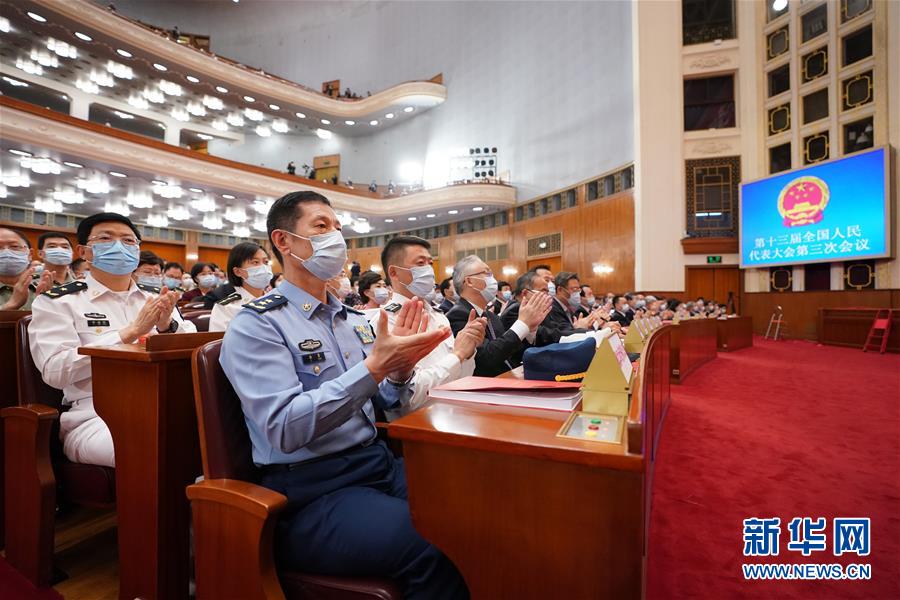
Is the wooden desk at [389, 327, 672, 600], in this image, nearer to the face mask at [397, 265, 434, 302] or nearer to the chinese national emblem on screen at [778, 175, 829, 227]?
the face mask at [397, 265, 434, 302]

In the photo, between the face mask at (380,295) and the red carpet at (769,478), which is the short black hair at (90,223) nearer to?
the red carpet at (769,478)

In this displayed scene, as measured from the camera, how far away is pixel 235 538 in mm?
958

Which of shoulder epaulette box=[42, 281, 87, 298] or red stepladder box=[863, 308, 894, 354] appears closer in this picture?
shoulder epaulette box=[42, 281, 87, 298]

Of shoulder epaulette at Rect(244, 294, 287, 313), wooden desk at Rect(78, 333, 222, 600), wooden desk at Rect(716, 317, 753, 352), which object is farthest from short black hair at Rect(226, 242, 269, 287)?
wooden desk at Rect(716, 317, 753, 352)

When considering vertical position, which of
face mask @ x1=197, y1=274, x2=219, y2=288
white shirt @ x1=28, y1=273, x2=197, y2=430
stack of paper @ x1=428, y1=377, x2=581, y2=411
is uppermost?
face mask @ x1=197, y1=274, x2=219, y2=288

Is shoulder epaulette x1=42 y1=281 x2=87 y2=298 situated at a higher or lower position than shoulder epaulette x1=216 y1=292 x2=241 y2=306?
higher

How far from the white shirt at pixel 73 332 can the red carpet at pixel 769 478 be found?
210 cm

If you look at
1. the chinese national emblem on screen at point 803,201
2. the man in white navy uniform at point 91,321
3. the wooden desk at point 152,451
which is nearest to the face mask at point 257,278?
the man in white navy uniform at point 91,321

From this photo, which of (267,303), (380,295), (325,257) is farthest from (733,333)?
(267,303)

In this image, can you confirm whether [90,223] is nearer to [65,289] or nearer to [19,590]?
[65,289]

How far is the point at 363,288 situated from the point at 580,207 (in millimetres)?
9250

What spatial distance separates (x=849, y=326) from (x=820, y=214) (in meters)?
2.22

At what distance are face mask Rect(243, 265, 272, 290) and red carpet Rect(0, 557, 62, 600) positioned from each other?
65.8 inches

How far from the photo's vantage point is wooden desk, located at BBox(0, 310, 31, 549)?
1662mm
